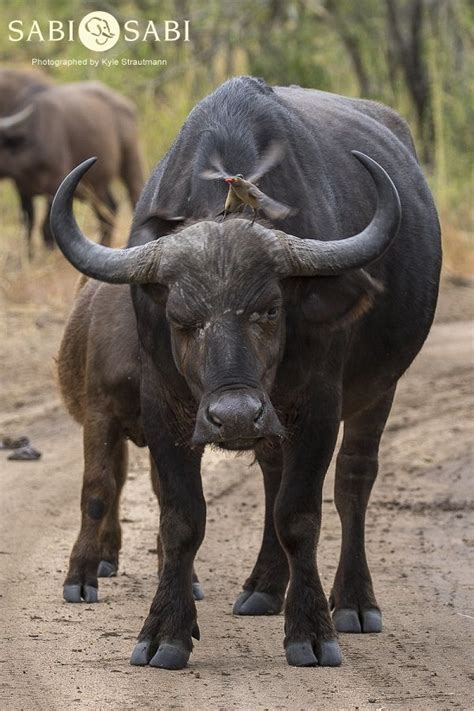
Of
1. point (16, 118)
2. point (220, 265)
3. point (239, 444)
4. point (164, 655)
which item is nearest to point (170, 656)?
point (164, 655)

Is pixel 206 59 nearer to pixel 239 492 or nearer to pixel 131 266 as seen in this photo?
pixel 239 492

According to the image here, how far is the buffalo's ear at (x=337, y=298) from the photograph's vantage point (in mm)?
5703

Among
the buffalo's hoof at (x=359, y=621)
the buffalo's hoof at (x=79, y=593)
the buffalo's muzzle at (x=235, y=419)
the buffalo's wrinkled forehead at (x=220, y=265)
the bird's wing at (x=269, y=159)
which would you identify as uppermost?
the bird's wing at (x=269, y=159)

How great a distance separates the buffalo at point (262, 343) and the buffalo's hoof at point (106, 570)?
1.16ft

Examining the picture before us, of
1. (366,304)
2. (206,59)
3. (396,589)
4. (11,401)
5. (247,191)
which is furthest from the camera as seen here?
(206,59)

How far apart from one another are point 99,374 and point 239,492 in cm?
239

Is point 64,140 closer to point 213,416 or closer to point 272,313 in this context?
point 272,313

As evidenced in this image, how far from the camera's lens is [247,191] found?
5.45 m

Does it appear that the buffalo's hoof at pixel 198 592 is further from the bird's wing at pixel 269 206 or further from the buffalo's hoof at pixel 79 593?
the bird's wing at pixel 269 206

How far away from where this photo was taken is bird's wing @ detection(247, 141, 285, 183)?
577 centimetres

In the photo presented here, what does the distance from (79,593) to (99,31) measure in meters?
12.6

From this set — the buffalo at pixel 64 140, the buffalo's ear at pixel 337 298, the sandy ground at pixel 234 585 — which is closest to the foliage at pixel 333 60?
the buffalo at pixel 64 140

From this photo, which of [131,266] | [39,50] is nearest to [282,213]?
[131,266]

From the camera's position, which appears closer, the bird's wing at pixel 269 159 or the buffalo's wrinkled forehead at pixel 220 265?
the buffalo's wrinkled forehead at pixel 220 265
